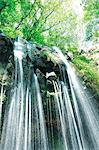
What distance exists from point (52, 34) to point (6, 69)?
7760 mm

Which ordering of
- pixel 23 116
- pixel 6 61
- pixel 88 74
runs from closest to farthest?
pixel 23 116 → pixel 6 61 → pixel 88 74

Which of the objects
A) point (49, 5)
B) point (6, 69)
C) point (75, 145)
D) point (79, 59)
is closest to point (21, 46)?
point (6, 69)

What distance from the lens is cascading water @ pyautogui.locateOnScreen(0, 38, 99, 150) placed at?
5.07m

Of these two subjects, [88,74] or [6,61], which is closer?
[6,61]

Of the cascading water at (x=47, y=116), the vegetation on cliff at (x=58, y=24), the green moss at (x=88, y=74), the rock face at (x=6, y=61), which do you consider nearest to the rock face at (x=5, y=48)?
the rock face at (x=6, y=61)

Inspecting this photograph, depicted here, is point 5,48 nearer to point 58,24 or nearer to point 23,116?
point 23,116

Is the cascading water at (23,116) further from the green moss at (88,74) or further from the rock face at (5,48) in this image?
the green moss at (88,74)

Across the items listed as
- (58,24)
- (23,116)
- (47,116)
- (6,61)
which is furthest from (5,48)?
(58,24)

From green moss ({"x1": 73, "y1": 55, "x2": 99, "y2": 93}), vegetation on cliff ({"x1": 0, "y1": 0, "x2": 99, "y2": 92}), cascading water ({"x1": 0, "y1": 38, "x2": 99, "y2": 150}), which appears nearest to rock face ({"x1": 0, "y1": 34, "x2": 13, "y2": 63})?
cascading water ({"x1": 0, "y1": 38, "x2": 99, "y2": 150})

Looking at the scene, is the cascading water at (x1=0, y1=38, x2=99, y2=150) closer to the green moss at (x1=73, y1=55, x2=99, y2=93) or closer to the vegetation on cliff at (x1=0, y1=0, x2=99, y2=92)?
the green moss at (x1=73, y1=55, x2=99, y2=93)

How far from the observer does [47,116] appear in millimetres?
5617

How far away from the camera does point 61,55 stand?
23.4 feet

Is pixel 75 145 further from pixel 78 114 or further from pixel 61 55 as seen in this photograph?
pixel 61 55

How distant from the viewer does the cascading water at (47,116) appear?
507cm
